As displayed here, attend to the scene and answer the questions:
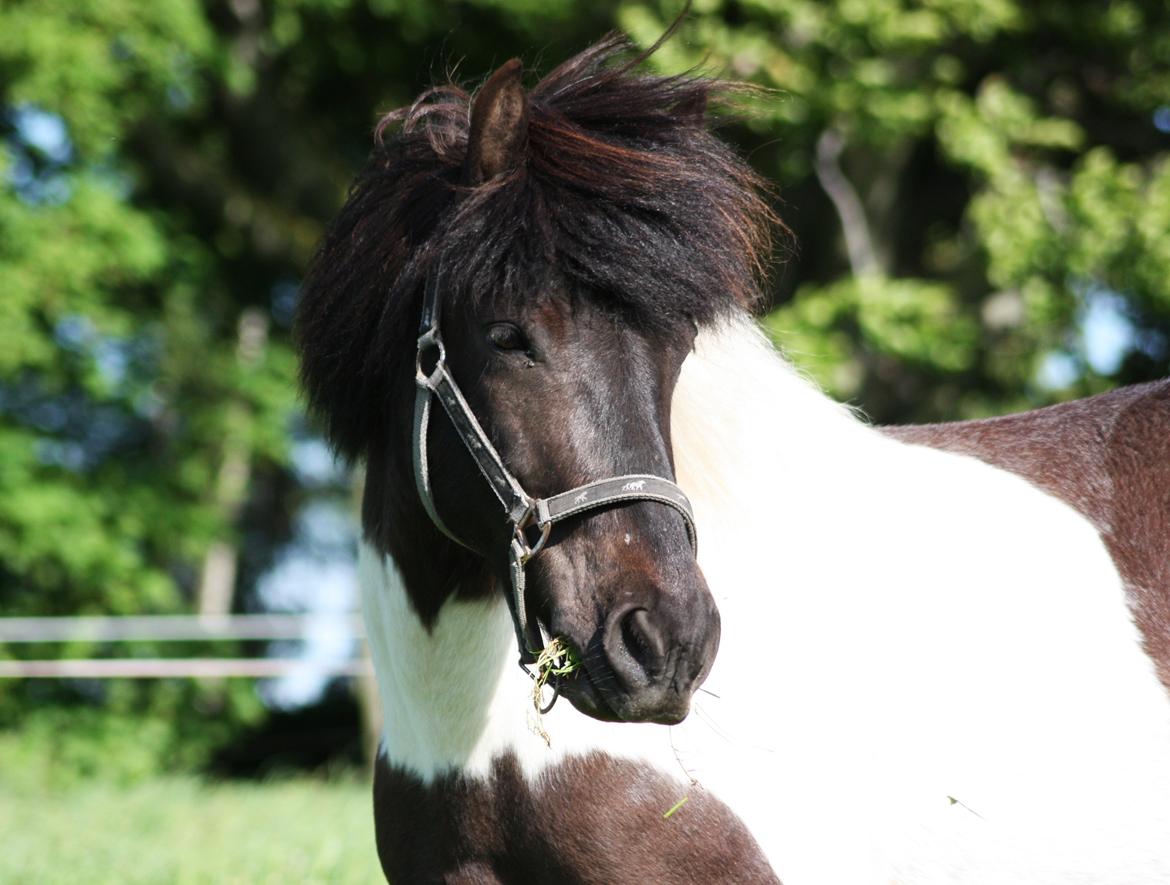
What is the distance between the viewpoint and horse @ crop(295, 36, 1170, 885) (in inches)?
94.5

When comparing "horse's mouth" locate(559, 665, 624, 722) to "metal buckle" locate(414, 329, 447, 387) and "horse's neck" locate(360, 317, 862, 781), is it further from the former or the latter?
"metal buckle" locate(414, 329, 447, 387)

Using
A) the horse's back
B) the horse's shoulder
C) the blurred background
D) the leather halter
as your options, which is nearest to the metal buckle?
the leather halter

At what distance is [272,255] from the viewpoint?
16.0 meters

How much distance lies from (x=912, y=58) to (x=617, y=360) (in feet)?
34.0

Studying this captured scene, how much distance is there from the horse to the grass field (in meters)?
2.54

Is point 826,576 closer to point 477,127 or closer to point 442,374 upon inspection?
point 442,374

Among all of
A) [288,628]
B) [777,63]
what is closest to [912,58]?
[777,63]

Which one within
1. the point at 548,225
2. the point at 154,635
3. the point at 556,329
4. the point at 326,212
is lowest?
the point at 154,635

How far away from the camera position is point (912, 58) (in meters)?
11.8

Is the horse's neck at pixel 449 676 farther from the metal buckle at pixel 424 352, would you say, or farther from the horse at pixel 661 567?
the metal buckle at pixel 424 352

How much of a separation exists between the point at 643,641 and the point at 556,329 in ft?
2.03

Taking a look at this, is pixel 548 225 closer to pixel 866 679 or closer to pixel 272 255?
pixel 866 679

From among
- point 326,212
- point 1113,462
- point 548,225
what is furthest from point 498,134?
point 326,212

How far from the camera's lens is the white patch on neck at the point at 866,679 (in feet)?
8.68
